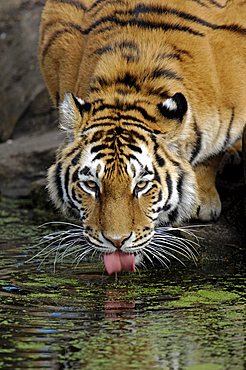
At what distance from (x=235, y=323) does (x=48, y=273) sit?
1573 mm

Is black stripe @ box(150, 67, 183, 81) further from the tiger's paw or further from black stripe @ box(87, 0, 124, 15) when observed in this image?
the tiger's paw

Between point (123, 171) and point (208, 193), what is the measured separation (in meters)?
1.47

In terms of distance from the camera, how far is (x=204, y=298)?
564cm

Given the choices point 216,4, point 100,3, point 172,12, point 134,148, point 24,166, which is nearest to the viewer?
point 134,148

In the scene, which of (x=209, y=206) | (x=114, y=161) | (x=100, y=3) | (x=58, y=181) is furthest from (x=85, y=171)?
(x=100, y=3)

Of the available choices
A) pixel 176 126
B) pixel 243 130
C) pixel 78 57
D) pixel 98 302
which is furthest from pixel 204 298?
pixel 78 57

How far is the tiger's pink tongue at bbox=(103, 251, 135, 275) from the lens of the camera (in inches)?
228

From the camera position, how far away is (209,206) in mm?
7051

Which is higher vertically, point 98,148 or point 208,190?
point 98,148

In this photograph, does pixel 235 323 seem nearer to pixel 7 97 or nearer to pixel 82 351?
pixel 82 351

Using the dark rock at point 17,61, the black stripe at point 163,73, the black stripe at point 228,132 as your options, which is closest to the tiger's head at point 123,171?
the black stripe at point 163,73

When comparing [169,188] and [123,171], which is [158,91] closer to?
[169,188]

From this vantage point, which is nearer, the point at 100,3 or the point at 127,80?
the point at 127,80

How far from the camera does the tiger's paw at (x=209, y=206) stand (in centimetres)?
703
